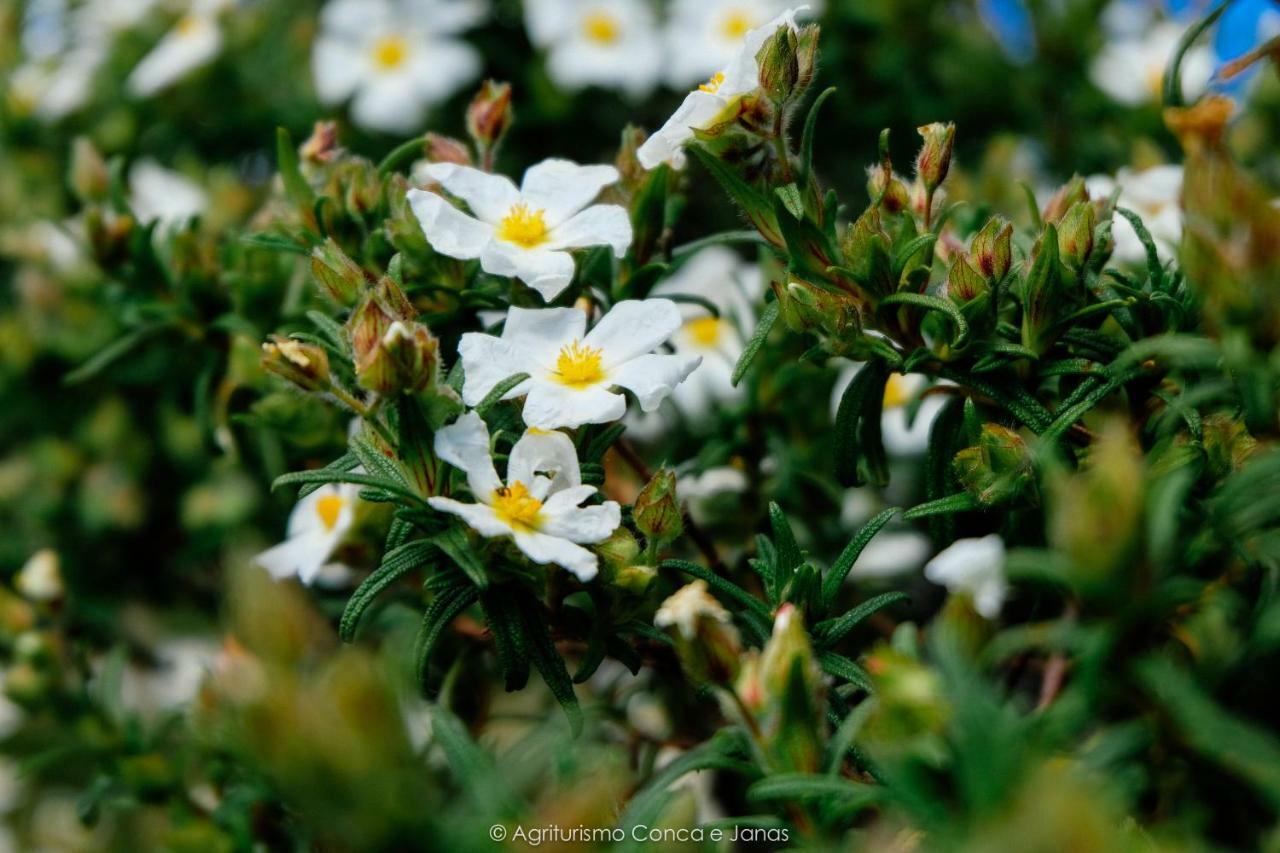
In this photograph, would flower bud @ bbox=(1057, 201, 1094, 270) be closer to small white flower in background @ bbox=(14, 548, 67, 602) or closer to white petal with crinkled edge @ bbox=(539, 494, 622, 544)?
white petal with crinkled edge @ bbox=(539, 494, 622, 544)

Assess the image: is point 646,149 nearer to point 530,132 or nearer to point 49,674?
point 49,674

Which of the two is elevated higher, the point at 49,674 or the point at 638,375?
the point at 638,375

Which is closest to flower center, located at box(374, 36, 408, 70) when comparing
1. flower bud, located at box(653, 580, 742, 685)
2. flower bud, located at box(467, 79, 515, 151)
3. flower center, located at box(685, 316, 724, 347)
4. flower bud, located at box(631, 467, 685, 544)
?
flower center, located at box(685, 316, 724, 347)

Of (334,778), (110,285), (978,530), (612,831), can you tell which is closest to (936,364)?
(978,530)

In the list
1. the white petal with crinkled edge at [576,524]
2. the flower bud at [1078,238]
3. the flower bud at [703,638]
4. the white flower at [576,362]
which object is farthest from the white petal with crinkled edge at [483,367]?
the flower bud at [1078,238]

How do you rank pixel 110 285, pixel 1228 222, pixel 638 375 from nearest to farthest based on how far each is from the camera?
pixel 1228 222 < pixel 638 375 < pixel 110 285

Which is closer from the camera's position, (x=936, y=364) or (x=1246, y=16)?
(x=936, y=364)

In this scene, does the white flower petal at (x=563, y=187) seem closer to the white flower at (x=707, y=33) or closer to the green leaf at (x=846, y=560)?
the green leaf at (x=846, y=560)

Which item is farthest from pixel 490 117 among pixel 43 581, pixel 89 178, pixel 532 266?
pixel 43 581
